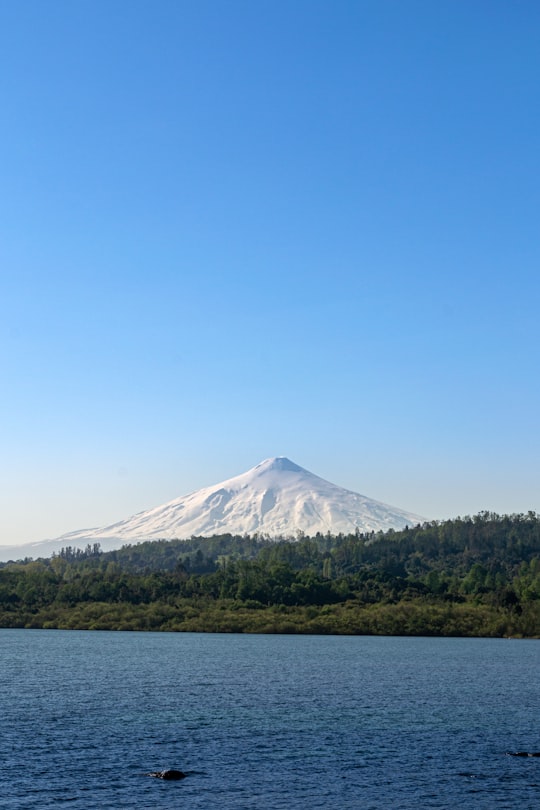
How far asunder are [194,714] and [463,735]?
25.8 metres

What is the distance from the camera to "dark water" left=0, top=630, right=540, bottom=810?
5131cm

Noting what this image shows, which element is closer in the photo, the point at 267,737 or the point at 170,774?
the point at 170,774

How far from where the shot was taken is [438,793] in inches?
2056

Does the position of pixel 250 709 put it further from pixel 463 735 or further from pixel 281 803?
pixel 281 803

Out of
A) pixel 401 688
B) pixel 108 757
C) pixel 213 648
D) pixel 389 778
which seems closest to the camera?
pixel 389 778

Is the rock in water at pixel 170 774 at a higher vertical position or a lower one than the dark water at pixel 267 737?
higher

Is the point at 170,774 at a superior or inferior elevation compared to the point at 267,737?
superior

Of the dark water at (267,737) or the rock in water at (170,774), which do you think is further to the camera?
the rock in water at (170,774)

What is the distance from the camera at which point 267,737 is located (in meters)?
71.4

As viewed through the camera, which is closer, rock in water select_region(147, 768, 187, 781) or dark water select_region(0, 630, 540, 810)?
dark water select_region(0, 630, 540, 810)

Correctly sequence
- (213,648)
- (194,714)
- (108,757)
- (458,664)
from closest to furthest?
(108,757) < (194,714) < (458,664) < (213,648)

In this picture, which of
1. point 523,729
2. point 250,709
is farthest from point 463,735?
point 250,709

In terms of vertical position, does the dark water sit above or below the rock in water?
below

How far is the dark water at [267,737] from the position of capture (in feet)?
168
